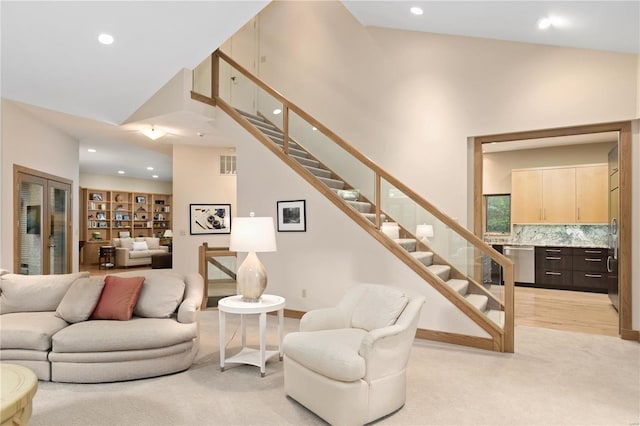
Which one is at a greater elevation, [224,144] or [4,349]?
[224,144]

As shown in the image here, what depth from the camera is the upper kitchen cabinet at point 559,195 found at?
24.7 ft

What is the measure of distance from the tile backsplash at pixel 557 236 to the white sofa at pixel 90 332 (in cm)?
693

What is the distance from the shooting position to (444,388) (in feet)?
10.5

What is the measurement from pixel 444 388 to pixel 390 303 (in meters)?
0.81

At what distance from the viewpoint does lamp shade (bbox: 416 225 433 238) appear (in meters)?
4.97

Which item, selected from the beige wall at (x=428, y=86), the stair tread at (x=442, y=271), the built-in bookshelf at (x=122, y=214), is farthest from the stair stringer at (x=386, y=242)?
the built-in bookshelf at (x=122, y=214)

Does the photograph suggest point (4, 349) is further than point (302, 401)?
Yes

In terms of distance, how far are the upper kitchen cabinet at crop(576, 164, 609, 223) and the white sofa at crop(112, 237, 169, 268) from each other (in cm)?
1090

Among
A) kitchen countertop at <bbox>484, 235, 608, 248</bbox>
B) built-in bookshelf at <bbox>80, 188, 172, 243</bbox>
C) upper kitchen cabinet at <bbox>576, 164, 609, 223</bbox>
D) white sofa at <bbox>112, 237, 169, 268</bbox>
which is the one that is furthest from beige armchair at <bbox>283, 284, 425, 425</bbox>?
built-in bookshelf at <bbox>80, 188, 172, 243</bbox>

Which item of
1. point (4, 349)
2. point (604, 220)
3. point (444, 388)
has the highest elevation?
point (604, 220)

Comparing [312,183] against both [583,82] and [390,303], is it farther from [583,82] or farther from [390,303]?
[583,82]

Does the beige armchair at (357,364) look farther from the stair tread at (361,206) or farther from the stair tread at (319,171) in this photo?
the stair tread at (319,171)

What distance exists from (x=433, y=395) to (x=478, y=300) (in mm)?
1617

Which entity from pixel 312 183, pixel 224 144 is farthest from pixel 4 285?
pixel 224 144
